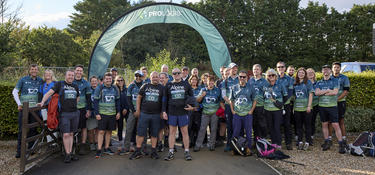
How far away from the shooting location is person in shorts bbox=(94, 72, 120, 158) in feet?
18.6

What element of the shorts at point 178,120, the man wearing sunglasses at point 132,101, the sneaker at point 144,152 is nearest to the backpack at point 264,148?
the shorts at point 178,120

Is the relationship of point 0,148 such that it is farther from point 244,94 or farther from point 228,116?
point 244,94

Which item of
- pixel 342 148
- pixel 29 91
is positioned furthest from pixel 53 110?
pixel 342 148

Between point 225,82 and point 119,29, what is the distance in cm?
451

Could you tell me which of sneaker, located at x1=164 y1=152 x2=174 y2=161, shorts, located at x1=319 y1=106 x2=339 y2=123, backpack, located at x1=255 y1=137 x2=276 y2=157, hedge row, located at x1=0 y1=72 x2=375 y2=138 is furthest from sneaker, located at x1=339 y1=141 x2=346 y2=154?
sneaker, located at x1=164 y1=152 x2=174 y2=161

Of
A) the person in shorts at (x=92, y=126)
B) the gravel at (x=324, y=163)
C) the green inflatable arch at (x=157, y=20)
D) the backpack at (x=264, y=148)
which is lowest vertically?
the gravel at (x=324, y=163)

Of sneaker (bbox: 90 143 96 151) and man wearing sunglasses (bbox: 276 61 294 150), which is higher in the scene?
man wearing sunglasses (bbox: 276 61 294 150)

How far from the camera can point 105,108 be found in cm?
570

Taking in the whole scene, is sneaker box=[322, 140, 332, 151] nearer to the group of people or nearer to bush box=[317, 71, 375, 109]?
the group of people

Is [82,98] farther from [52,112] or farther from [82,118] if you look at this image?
[52,112]

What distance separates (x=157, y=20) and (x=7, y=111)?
5.13 m

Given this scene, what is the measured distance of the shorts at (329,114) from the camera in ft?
19.5

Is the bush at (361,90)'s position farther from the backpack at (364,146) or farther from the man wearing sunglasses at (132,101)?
the man wearing sunglasses at (132,101)

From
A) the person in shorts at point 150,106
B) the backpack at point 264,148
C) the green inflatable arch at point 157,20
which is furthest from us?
the green inflatable arch at point 157,20
